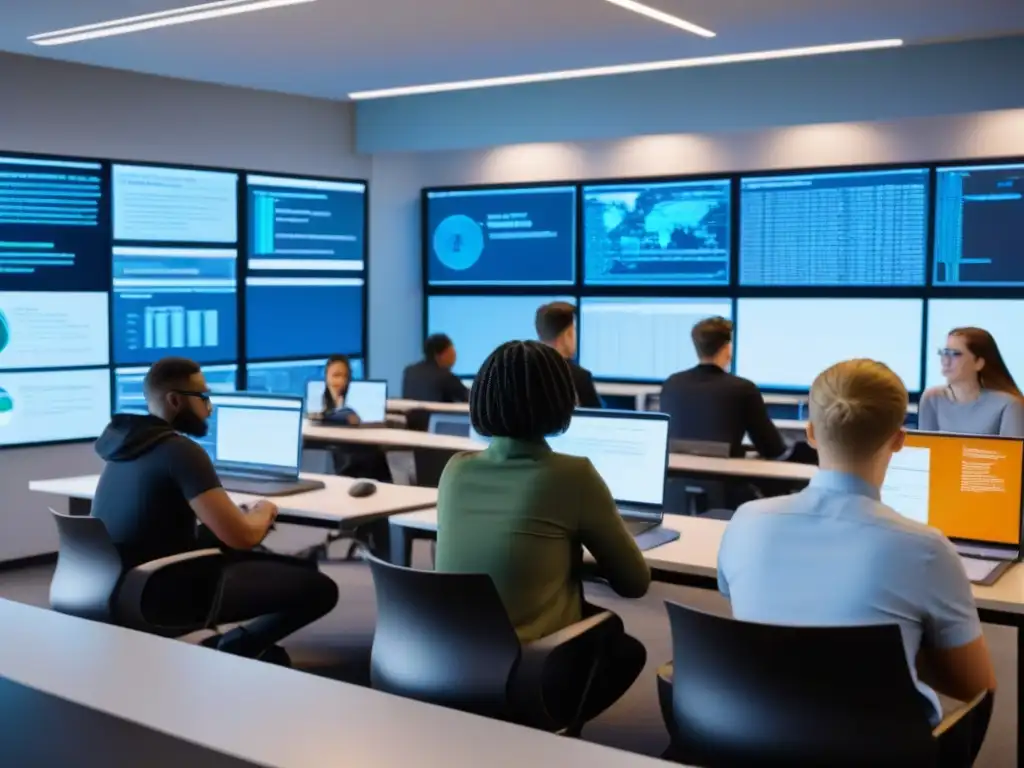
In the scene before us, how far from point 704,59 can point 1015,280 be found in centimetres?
206

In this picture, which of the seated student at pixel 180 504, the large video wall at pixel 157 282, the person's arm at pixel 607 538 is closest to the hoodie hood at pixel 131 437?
the seated student at pixel 180 504

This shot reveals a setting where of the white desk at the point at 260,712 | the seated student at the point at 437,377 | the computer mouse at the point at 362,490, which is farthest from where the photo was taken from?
the seated student at the point at 437,377

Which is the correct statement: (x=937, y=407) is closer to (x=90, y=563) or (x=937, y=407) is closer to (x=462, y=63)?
(x=462, y=63)

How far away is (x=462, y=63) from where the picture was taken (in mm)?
6059

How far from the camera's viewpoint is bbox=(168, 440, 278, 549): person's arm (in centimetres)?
340

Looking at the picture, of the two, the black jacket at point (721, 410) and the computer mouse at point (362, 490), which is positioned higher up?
the black jacket at point (721, 410)

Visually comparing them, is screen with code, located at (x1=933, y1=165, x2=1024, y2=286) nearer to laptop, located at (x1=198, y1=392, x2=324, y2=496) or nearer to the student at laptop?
laptop, located at (x1=198, y1=392, x2=324, y2=496)

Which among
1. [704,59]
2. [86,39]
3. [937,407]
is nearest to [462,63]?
[704,59]

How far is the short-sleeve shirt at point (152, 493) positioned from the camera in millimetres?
3402

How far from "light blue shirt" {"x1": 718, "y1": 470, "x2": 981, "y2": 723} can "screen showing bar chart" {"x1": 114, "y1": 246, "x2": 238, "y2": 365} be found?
5270 millimetres

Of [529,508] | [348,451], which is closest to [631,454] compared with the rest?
[529,508]

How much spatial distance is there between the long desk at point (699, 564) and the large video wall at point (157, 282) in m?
3.26

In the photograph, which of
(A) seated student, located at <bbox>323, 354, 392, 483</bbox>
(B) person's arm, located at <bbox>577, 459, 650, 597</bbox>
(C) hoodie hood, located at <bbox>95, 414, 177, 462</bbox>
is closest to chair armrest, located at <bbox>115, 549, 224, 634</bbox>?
(C) hoodie hood, located at <bbox>95, 414, 177, 462</bbox>

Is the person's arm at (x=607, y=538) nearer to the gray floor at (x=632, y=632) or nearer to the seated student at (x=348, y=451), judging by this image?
the gray floor at (x=632, y=632)
